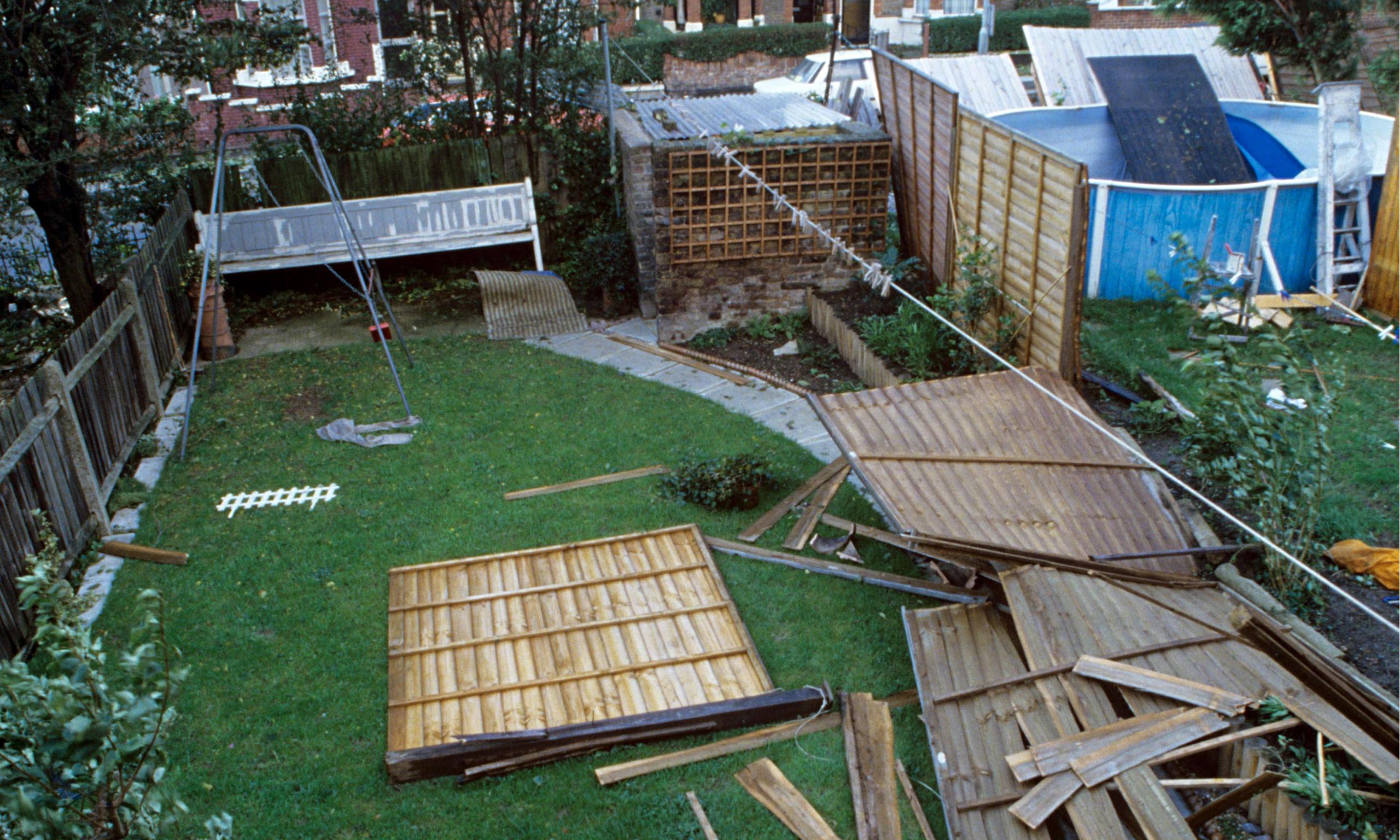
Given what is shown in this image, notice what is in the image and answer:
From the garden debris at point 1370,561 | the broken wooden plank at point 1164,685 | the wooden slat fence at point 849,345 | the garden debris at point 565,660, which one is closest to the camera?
the broken wooden plank at point 1164,685

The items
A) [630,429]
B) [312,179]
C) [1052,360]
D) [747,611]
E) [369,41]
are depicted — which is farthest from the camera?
[369,41]

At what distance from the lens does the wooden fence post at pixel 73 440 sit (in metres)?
7.44

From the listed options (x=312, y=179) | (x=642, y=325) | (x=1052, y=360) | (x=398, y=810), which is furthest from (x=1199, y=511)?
(x=312, y=179)

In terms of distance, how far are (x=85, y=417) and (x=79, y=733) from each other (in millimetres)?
6606

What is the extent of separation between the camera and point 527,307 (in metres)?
12.3

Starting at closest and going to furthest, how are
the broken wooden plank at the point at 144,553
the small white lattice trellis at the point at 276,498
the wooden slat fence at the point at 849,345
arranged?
the broken wooden plank at the point at 144,553 → the small white lattice trellis at the point at 276,498 → the wooden slat fence at the point at 849,345

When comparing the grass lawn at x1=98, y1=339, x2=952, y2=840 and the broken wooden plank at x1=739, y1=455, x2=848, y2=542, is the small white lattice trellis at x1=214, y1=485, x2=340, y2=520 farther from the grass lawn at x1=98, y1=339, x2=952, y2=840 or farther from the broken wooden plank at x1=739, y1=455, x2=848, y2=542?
the broken wooden plank at x1=739, y1=455, x2=848, y2=542

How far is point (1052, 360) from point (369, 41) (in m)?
18.8

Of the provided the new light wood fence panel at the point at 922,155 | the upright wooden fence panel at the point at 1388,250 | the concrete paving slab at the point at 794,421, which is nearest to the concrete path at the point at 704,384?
the concrete paving slab at the point at 794,421

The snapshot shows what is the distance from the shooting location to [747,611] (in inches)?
262

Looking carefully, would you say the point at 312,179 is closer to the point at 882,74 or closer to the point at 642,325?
the point at 642,325

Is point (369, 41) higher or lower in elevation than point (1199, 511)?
higher

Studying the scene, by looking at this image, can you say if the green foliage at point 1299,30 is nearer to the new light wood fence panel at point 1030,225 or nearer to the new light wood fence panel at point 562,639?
the new light wood fence panel at point 1030,225

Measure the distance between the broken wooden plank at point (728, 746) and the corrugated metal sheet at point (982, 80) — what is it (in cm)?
1408
